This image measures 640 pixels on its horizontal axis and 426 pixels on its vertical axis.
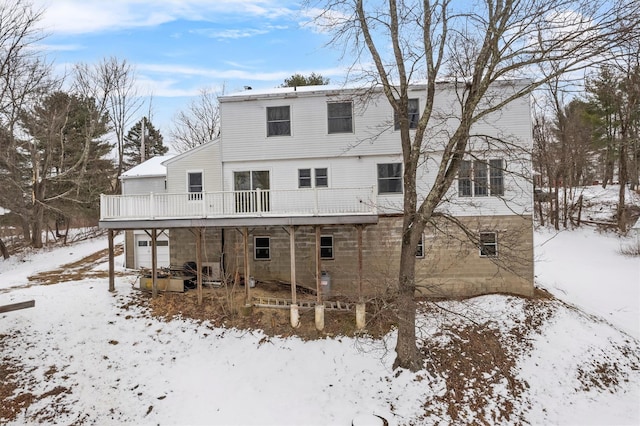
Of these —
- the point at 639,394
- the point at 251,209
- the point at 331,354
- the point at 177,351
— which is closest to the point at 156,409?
the point at 177,351

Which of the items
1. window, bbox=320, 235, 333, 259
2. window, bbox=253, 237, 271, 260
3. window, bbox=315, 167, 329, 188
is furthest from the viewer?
window, bbox=253, 237, 271, 260

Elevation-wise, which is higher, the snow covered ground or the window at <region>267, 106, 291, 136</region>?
the window at <region>267, 106, 291, 136</region>

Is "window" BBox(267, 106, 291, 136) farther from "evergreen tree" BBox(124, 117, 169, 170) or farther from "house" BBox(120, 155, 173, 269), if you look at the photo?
"evergreen tree" BBox(124, 117, 169, 170)

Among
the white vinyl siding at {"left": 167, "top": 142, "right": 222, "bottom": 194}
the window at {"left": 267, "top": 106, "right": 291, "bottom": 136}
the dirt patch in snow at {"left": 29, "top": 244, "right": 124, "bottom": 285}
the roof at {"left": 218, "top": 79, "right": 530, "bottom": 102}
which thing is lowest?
the dirt patch in snow at {"left": 29, "top": 244, "right": 124, "bottom": 285}

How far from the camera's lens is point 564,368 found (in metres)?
10.1

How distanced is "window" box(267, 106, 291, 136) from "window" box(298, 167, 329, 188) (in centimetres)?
165

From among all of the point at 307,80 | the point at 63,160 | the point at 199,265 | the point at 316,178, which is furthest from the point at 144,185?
the point at 307,80

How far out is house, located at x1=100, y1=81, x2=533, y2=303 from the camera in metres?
13.0

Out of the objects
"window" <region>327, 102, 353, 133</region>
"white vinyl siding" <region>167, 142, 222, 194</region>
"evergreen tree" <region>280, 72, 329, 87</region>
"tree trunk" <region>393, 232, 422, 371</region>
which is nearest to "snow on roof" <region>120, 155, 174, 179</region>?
"white vinyl siding" <region>167, 142, 222, 194</region>

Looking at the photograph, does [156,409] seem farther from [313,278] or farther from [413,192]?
[413,192]

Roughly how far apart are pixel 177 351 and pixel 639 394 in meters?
12.7

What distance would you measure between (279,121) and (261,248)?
5127mm

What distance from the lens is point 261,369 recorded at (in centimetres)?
1017

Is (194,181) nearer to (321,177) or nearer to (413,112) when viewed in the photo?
(321,177)
